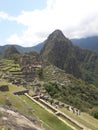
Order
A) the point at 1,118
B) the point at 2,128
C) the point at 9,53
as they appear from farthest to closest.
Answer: the point at 9,53
the point at 1,118
the point at 2,128

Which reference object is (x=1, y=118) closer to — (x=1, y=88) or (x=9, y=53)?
(x=1, y=88)

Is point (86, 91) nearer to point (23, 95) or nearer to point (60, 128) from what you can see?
point (23, 95)

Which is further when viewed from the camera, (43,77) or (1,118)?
(43,77)

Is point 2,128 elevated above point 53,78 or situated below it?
above

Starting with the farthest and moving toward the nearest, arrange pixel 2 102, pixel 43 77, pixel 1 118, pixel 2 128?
1. pixel 43 77
2. pixel 2 102
3. pixel 1 118
4. pixel 2 128

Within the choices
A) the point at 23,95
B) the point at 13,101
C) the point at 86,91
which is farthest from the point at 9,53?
the point at 13,101

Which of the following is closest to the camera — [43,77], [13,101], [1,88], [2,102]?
[2,102]

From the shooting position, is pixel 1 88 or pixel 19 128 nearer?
pixel 19 128

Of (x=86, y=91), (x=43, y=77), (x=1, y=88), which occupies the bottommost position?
(x=86, y=91)

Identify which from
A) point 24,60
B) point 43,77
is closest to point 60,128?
point 43,77
